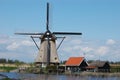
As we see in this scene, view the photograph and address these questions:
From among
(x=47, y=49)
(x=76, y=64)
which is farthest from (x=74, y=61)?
(x=47, y=49)

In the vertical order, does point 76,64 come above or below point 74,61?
below

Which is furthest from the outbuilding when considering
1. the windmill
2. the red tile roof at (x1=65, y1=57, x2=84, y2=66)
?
the windmill

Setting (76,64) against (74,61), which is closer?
(76,64)

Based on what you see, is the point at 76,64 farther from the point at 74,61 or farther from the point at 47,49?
the point at 47,49

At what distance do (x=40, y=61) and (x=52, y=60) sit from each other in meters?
2.14

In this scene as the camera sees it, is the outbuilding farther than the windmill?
Yes

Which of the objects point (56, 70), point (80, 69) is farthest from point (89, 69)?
point (56, 70)

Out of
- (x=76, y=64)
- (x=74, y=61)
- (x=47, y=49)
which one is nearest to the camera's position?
(x=47, y=49)

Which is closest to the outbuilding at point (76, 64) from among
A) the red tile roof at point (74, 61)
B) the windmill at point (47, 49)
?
the red tile roof at point (74, 61)

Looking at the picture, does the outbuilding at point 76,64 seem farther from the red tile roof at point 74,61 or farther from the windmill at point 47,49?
the windmill at point 47,49

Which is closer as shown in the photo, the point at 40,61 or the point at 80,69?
the point at 40,61

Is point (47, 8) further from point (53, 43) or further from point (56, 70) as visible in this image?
point (56, 70)

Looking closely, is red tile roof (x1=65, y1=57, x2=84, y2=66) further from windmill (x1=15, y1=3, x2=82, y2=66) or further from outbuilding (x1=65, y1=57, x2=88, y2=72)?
windmill (x1=15, y1=3, x2=82, y2=66)

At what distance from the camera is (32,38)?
67250 mm
